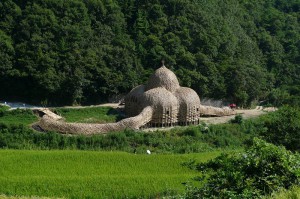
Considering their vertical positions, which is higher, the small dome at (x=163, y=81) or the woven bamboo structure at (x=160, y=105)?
the small dome at (x=163, y=81)

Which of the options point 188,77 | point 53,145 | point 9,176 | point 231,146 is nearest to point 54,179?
point 9,176

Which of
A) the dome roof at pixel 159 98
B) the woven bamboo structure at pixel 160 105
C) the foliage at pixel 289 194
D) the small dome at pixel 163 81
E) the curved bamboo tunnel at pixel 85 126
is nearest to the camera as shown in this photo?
the foliage at pixel 289 194

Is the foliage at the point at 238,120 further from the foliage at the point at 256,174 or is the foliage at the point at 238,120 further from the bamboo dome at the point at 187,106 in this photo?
the foliage at the point at 256,174

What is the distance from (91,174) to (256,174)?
13233 mm

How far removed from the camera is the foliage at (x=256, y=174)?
11891mm

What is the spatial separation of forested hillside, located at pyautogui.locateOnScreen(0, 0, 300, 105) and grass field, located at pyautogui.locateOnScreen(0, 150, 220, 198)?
2000 cm

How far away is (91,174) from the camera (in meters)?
24.4

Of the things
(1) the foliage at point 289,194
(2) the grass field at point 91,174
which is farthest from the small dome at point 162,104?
(1) the foliage at point 289,194

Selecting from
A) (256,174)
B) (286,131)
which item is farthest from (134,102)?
(256,174)

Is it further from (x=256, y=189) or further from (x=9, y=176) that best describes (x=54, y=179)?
(x=256, y=189)

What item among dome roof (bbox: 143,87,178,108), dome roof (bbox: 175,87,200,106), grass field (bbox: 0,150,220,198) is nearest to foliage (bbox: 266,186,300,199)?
grass field (bbox: 0,150,220,198)

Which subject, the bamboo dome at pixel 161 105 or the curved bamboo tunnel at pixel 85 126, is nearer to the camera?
the curved bamboo tunnel at pixel 85 126

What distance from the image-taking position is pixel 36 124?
36125 mm

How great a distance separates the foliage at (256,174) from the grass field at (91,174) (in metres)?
8.55
